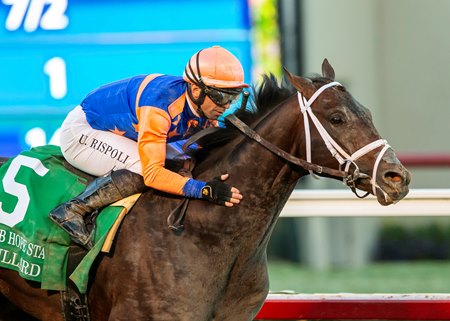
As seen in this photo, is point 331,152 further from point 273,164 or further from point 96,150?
point 96,150

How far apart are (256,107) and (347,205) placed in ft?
4.01

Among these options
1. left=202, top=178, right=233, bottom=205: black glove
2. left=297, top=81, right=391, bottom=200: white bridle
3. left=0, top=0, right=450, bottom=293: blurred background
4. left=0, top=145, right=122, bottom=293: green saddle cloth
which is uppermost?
left=297, top=81, right=391, bottom=200: white bridle

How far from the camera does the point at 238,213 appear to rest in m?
4.14

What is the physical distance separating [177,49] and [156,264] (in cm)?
459

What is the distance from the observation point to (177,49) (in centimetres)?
845

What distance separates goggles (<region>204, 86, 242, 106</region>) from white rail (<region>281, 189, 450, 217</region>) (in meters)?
1.31

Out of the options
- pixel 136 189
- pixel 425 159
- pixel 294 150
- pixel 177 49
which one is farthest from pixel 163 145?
pixel 425 159

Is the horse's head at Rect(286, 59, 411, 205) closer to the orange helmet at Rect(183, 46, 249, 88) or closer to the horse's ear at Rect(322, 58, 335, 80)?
the horse's ear at Rect(322, 58, 335, 80)

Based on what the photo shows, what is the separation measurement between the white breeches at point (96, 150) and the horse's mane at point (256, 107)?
0.31 meters

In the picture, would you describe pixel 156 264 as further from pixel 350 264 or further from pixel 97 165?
pixel 350 264

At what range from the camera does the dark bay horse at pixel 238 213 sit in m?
4.00

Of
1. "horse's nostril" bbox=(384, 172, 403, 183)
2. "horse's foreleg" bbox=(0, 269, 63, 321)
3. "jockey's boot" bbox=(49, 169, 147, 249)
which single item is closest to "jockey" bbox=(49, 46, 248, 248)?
"jockey's boot" bbox=(49, 169, 147, 249)

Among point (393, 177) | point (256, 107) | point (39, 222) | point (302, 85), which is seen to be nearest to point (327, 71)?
point (302, 85)

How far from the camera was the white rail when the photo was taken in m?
5.29
